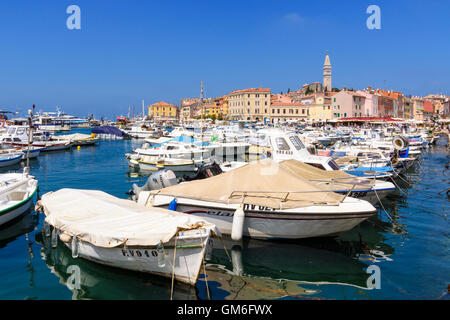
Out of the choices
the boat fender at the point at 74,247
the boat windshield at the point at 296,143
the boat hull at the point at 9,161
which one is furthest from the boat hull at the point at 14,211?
the boat hull at the point at 9,161

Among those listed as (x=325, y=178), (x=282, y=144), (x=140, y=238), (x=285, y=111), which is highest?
(x=285, y=111)

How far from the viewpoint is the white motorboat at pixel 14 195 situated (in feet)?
40.1

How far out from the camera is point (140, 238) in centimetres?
795

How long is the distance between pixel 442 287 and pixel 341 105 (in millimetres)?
95665

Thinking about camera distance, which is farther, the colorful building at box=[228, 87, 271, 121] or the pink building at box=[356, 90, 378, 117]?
the colorful building at box=[228, 87, 271, 121]

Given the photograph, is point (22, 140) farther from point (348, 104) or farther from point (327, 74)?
point (327, 74)

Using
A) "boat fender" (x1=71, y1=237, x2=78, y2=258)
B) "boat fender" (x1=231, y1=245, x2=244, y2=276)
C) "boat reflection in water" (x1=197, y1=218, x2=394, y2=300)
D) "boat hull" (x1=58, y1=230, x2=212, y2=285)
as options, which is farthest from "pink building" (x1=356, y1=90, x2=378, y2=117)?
"boat fender" (x1=71, y1=237, x2=78, y2=258)

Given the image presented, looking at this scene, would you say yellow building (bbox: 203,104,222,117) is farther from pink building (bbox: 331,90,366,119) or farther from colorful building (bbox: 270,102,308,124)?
pink building (bbox: 331,90,366,119)

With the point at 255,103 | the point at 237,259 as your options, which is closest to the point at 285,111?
the point at 255,103

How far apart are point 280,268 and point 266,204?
6.19 feet

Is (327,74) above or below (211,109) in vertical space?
above

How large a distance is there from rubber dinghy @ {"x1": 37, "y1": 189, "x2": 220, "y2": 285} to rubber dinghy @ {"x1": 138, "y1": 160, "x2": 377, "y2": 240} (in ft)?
6.19

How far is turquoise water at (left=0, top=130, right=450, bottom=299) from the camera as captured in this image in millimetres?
8109

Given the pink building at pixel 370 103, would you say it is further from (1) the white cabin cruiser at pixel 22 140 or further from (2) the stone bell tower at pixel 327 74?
(1) the white cabin cruiser at pixel 22 140
